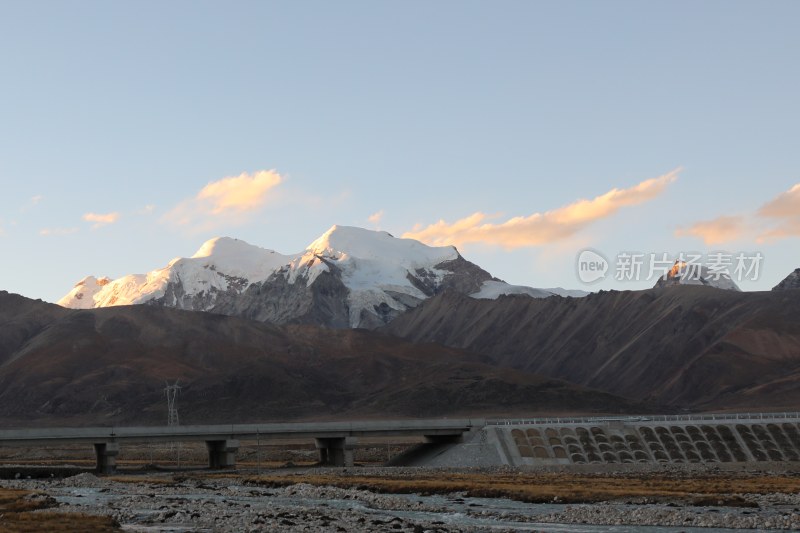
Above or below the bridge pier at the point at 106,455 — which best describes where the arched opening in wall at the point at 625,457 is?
below

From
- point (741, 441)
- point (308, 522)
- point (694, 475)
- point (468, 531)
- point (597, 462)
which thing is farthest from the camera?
point (741, 441)

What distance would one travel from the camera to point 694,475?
119 metres

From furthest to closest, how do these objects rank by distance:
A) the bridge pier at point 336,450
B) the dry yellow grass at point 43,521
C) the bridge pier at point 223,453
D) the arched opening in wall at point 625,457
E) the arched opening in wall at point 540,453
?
the bridge pier at point 336,450, the bridge pier at point 223,453, the arched opening in wall at point 540,453, the arched opening in wall at point 625,457, the dry yellow grass at point 43,521

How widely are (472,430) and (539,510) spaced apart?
6968cm

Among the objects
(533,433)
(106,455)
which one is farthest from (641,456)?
(106,455)

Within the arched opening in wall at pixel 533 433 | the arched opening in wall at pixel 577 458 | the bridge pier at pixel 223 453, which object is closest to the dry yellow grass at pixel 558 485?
the arched opening in wall at pixel 577 458

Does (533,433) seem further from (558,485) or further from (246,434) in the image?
(558,485)

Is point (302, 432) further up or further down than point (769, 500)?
further up

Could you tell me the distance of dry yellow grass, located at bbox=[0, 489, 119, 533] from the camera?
6506cm

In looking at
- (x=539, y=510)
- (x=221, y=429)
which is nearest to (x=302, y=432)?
(x=221, y=429)

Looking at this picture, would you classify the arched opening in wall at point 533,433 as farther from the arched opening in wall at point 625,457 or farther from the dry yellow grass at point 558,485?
the dry yellow grass at point 558,485

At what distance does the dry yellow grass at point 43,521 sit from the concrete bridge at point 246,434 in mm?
64486

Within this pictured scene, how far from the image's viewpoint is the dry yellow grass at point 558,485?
9112 cm

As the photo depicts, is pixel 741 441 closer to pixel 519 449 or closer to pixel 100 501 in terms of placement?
pixel 519 449
